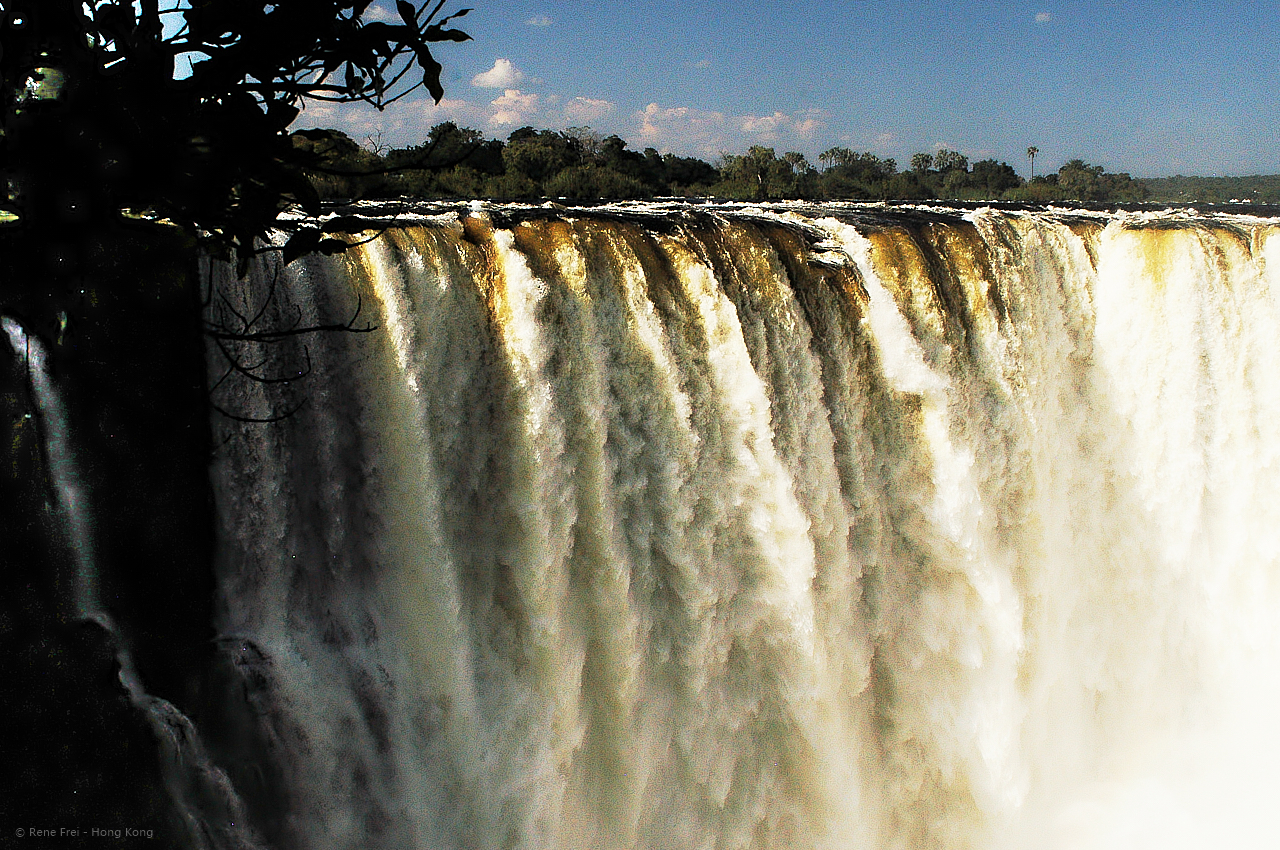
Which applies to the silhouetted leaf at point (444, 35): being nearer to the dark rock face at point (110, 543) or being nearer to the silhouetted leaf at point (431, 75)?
the silhouetted leaf at point (431, 75)

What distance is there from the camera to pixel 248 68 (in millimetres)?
2801

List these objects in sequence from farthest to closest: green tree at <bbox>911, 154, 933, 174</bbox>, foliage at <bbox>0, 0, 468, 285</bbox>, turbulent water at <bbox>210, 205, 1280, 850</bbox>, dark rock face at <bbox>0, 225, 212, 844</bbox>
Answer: green tree at <bbox>911, 154, 933, 174</bbox>, turbulent water at <bbox>210, 205, 1280, 850</bbox>, dark rock face at <bbox>0, 225, 212, 844</bbox>, foliage at <bbox>0, 0, 468, 285</bbox>

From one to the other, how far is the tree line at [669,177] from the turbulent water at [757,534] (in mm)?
4490

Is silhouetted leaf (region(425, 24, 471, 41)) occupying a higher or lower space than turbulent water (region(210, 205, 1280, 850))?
higher

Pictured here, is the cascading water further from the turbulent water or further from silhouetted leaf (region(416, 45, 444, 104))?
silhouetted leaf (region(416, 45, 444, 104))

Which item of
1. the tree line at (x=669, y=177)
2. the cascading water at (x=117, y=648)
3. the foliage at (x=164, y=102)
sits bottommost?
the cascading water at (x=117, y=648)

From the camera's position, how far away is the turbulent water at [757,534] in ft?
16.3

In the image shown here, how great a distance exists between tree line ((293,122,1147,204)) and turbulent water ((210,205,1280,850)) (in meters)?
4.49

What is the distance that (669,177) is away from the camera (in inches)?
813

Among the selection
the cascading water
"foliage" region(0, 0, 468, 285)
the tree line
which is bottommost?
the cascading water

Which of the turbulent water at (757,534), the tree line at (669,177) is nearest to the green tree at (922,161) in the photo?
the tree line at (669,177)

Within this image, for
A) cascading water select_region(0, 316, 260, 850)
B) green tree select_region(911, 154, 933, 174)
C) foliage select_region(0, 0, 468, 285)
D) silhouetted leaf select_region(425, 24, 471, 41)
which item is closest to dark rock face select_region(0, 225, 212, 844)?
cascading water select_region(0, 316, 260, 850)

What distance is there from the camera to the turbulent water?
16.3 ft

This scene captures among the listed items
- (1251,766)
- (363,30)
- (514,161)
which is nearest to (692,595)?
(363,30)
